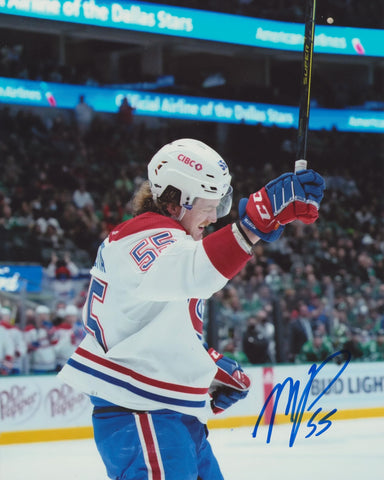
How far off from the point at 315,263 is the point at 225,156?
417 centimetres

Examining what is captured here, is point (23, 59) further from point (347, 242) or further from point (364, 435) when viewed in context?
point (364, 435)

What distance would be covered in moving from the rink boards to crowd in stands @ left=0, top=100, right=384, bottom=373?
221 mm

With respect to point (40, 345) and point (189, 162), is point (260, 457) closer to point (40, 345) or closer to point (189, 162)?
point (40, 345)

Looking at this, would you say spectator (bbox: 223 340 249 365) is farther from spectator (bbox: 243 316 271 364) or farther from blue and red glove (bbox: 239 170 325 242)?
blue and red glove (bbox: 239 170 325 242)

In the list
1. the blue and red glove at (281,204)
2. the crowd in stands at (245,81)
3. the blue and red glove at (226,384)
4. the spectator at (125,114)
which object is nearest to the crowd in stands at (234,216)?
the spectator at (125,114)

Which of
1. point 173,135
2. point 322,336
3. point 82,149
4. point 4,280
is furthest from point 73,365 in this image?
point 173,135

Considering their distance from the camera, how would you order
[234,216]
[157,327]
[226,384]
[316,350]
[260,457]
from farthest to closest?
[234,216]
[316,350]
[260,457]
[226,384]
[157,327]

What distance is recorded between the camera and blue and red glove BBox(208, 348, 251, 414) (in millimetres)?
2512

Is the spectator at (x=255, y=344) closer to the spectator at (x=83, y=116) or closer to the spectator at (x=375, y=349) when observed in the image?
the spectator at (x=375, y=349)

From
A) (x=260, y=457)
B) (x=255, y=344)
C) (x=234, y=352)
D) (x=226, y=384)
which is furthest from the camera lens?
(x=255, y=344)

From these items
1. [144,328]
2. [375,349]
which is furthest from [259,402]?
[144,328]

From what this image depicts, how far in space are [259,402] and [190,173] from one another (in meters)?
6.09

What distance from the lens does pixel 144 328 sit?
207cm

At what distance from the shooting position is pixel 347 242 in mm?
13172
